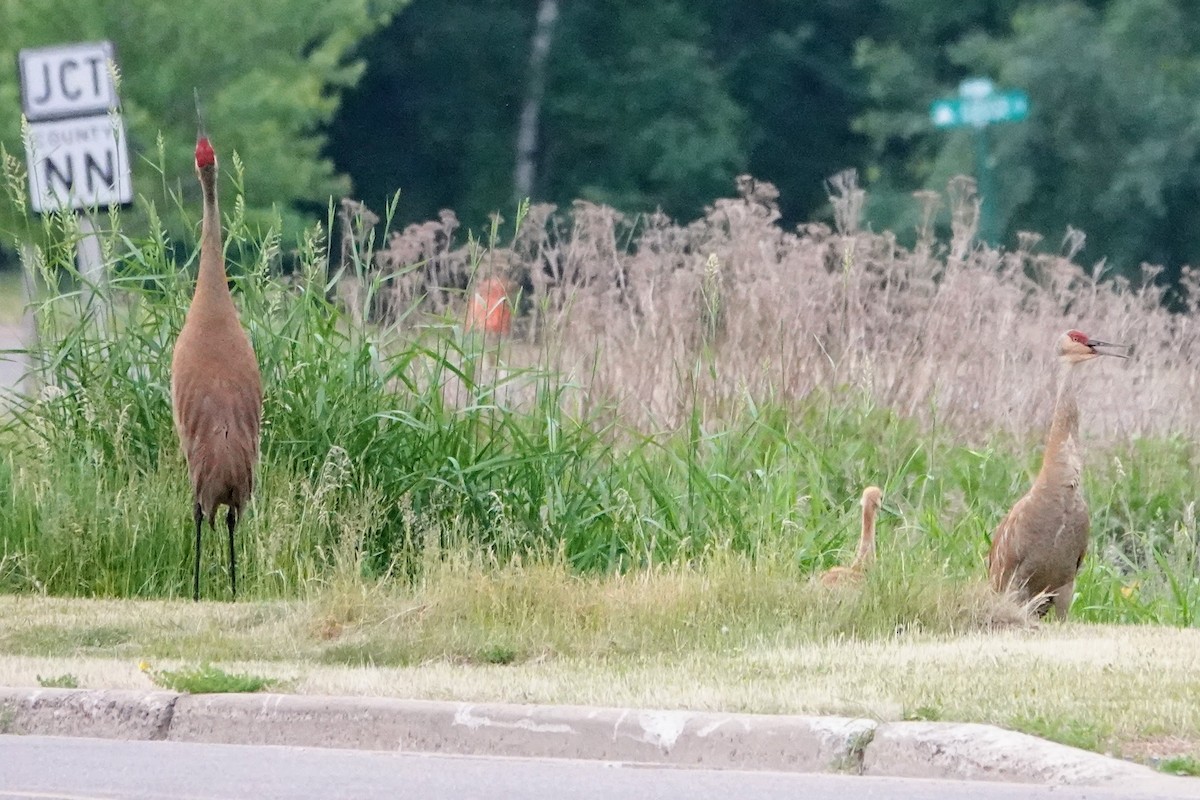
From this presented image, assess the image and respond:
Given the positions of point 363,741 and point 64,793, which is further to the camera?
point 363,741

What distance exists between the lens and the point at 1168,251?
34156mm

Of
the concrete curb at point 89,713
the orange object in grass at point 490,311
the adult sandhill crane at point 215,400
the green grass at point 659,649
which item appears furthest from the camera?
the orange object in grass at point 490,311

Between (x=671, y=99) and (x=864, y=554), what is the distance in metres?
30.3

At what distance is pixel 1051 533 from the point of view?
851 cm

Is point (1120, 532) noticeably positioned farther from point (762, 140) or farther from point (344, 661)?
point (762, 140)

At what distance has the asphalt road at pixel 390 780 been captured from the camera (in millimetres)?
5613

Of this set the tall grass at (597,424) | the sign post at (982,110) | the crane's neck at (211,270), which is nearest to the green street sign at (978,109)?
the sign post at (982,110)

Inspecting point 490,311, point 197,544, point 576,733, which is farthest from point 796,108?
point 576,733

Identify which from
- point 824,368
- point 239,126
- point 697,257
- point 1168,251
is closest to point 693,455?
point 824,368

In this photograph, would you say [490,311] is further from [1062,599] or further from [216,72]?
[216,72]

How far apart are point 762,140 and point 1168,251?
945cm

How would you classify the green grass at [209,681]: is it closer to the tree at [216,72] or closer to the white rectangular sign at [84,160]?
the white rectangular sign at [84,160]

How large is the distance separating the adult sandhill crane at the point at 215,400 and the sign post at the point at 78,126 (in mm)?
2023

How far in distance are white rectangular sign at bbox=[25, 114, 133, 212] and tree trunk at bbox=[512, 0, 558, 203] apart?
2740 centimetres
